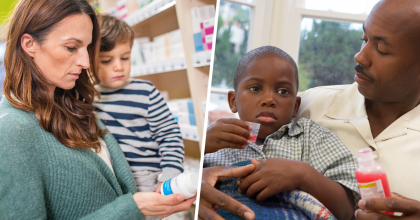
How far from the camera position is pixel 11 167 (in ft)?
2.11

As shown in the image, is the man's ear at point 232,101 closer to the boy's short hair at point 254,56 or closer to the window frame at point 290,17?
the boy's short hair at point 254,56

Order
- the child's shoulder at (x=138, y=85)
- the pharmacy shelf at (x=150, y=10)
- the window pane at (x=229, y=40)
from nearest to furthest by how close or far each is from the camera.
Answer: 1. the window pane at (x=229, y=40)
2. the child's shoulder at (x=138, y=85)
3. the pharmacy shelf at (x=150, y=10)

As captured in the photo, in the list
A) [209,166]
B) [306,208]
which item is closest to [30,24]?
[209,166]

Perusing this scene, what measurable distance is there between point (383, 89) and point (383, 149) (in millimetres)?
139

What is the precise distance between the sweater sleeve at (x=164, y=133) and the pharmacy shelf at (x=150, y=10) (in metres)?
0.67

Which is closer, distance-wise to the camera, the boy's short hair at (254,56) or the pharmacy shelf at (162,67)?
the boy's short hair at (254,56)

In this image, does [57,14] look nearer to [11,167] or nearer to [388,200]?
[11,167]

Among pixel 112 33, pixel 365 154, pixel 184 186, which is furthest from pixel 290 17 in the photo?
pixel 112 33

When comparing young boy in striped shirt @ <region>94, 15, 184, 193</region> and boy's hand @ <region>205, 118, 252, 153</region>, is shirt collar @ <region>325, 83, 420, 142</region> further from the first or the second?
young boy in striped shirt @ <region>94, 15, 184, 193</region>

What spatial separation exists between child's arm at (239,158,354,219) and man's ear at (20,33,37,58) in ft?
2.26

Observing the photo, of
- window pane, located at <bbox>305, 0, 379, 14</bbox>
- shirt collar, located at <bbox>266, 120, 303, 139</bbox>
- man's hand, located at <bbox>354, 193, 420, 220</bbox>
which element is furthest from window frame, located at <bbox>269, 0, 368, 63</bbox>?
man's hand, located at <bbox>354, 193, 420, 220</bbox>

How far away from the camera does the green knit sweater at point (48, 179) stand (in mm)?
642

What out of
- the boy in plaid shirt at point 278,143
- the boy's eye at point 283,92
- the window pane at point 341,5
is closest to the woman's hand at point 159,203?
the boy in plaid shirt at point 278,143

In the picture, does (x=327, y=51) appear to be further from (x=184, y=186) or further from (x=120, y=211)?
(x=120, y=211)
